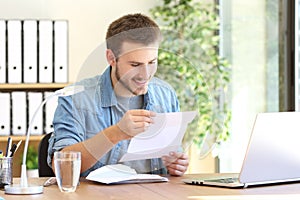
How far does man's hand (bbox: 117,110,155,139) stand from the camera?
2.16 metres

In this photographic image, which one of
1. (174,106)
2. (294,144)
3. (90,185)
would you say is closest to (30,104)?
(174,106)

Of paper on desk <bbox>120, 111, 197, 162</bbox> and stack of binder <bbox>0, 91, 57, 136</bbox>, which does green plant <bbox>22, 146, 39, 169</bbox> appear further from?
paper on desk <bbox>120, 111, 197, 162</bbox>

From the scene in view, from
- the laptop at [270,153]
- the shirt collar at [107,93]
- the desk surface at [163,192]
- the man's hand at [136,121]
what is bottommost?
the desk surface at [163,192]

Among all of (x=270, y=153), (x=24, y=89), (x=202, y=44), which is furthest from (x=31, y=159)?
(x=270, y=153)

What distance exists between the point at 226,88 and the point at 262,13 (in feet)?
2.05

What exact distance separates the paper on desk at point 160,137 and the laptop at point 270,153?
0.16 m

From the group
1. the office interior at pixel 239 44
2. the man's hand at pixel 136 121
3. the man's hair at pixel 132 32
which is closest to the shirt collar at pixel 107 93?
the man's hair at pixel 132 32

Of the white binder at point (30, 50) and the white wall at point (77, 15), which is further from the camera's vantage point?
the white wall at point (77, 15)

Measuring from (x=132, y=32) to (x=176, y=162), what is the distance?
1.52ft

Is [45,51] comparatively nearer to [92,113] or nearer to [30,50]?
[30,50]

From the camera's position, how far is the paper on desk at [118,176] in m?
2.25

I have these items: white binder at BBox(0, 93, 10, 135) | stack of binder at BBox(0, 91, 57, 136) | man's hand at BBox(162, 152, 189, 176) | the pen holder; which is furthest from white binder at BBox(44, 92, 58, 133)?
the pen holder

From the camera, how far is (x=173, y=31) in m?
4.62

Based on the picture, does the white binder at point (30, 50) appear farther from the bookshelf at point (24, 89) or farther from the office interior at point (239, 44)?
the office interior at point (239, 44)
